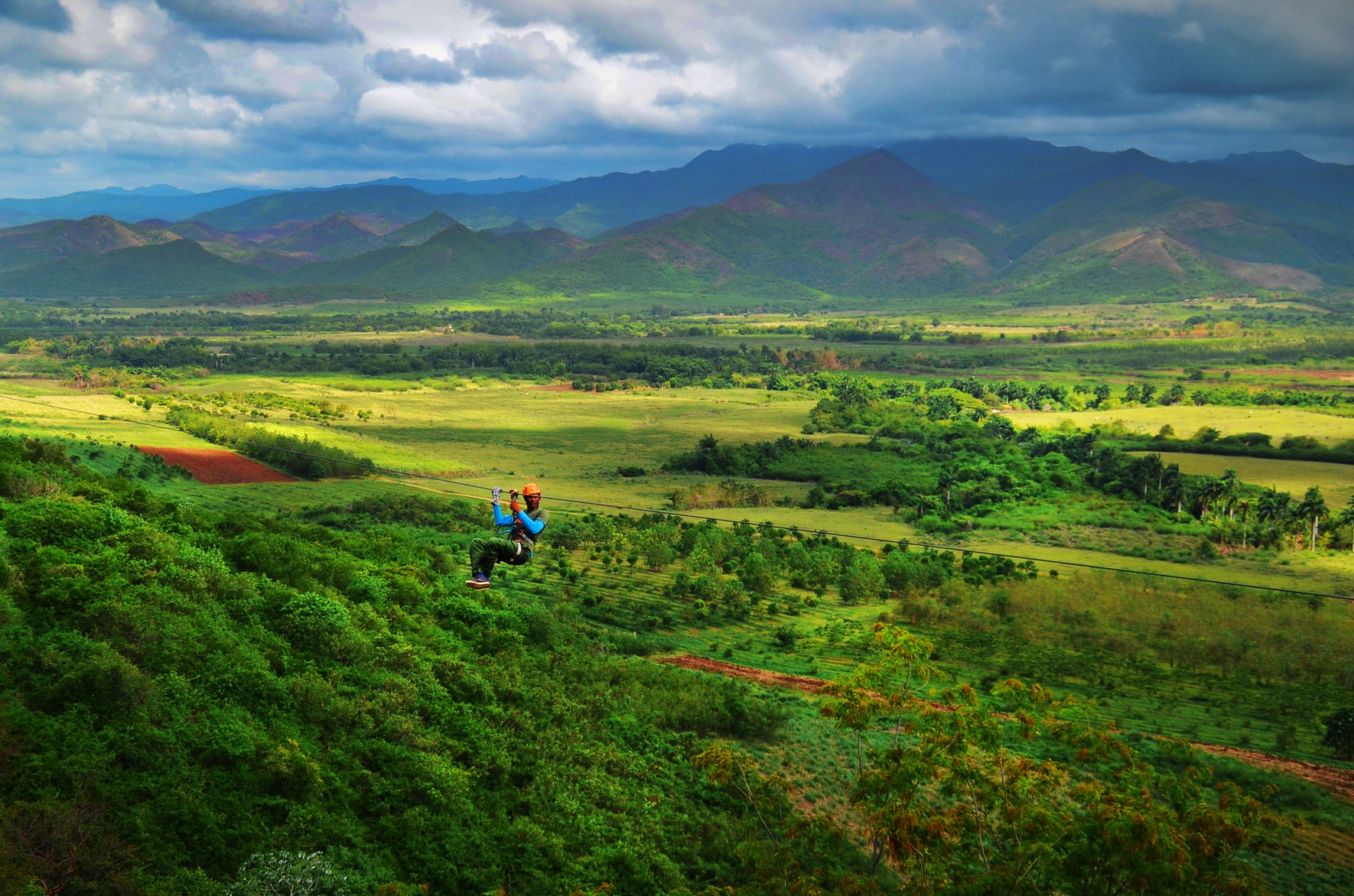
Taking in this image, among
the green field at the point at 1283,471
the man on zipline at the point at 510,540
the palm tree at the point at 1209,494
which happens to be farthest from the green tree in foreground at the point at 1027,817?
the green field at the point at 1283,471

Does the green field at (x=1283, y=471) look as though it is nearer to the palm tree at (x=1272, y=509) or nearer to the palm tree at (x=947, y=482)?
the palm tree at (x=1272, y=509)

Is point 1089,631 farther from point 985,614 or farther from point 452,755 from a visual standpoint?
point 452,755

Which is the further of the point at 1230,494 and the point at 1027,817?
the point at 1230,494

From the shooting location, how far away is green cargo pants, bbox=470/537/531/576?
14320 millimetres

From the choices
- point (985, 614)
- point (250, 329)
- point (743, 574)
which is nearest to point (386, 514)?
point (743, 574)

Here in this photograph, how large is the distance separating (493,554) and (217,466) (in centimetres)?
4818

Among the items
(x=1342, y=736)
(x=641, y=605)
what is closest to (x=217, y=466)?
(x=641, y=605)

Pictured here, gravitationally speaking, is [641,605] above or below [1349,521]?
below

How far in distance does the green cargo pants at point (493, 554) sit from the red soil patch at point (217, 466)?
44.0 meters

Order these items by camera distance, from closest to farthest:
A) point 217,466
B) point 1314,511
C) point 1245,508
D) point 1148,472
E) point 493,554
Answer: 1. point 493,554
2. point 1314,511
3. point 1245,508
4. point 217,466
5. point 1148,472

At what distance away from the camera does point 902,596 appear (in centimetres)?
4394

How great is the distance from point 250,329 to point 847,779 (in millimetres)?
184375

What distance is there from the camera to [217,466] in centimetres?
5722

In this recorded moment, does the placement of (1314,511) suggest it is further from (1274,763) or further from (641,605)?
(641,605)
